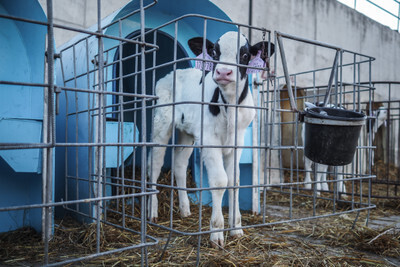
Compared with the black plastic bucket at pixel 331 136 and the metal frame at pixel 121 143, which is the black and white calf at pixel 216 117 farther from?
the black plastic bucket at pixel 331 136

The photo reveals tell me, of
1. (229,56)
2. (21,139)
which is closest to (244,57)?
(229,56)

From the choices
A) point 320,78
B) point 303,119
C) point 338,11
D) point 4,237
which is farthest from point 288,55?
point 4,237

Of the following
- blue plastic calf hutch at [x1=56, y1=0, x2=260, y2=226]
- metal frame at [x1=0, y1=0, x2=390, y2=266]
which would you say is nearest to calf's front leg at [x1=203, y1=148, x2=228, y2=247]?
metal frame at [x1=0, y1=0, x2=390, y2=266]

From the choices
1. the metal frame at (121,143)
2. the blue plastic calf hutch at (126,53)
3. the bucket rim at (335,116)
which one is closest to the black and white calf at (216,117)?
the metal frame at (121,143)

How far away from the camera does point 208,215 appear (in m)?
4.43

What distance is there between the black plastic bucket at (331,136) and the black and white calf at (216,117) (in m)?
0.64

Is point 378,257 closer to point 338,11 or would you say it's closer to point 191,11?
point 191,11

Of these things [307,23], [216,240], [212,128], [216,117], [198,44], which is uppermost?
[307,23]

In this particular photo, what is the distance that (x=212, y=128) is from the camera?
11.6ft

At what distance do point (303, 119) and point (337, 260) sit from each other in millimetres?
1168

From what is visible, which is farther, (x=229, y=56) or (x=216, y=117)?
Answer: (x=216, y=117)

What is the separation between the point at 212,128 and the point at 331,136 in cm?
115

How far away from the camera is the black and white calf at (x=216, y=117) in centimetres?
320

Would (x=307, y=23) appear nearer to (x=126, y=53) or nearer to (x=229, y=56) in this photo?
(x=126, y=53)
